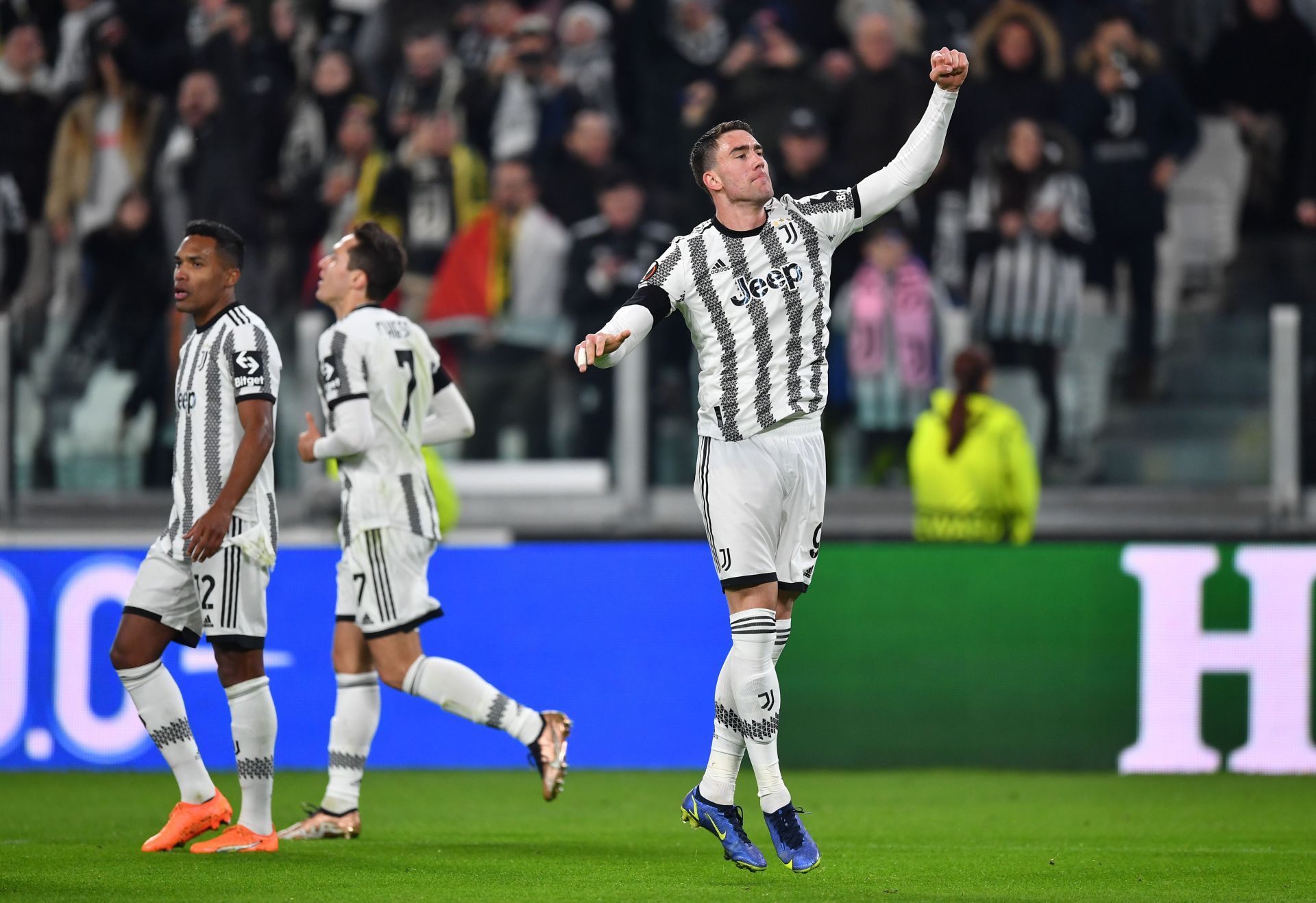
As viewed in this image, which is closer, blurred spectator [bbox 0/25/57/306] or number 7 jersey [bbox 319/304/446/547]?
number 7 jersey [bbox 319/304/446/547]

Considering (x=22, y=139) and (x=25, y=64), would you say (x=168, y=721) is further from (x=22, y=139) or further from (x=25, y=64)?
(x=25, y=64)

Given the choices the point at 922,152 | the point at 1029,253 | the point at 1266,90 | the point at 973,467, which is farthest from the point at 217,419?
the point at 1266,90

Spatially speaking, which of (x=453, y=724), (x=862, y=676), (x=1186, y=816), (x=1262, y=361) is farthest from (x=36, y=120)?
(x=1186, y=816)

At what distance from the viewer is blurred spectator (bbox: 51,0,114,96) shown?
13086 millimetres

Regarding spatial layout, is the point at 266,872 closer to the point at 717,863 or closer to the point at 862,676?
the point at 717,863

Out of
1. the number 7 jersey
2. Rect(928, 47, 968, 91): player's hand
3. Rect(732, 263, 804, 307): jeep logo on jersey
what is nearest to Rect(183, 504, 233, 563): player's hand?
the number 7 jersey

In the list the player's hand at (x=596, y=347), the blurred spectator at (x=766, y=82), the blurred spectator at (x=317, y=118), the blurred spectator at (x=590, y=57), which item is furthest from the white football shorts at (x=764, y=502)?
the blurred spectator at (x=317, y=118)

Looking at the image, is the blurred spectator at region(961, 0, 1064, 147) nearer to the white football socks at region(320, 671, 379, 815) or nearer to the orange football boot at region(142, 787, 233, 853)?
the white football socks at region(320, 671, 379, 815)

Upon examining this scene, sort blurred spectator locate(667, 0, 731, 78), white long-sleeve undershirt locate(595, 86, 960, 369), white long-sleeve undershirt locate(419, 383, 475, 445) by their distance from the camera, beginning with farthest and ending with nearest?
blurred spectator locate(667, 0, 731, 78)
white long-sleeve undershirt locate(419, 383, 475, 445)
white long-sleeve undershirt locate(595, 86, 960, 369)

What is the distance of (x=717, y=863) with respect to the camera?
5.91 metres

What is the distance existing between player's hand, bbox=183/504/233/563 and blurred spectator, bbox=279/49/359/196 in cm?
698

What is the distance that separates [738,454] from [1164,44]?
812cm

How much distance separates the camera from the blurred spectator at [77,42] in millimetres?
13086

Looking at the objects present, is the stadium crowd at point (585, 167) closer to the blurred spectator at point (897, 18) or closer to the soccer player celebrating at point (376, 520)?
the blurred spectator at point (897, 18)
